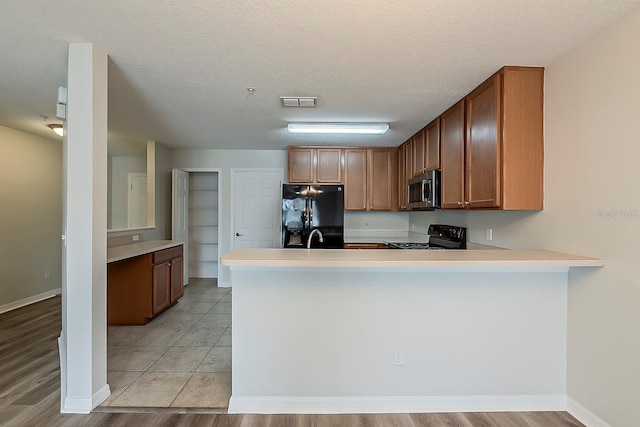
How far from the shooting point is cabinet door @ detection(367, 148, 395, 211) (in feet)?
16.0

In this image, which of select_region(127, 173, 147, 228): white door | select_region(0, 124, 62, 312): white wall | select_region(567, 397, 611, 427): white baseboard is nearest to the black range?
select_region(567, 397, 611, 427): white baseboard

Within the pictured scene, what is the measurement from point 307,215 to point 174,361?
7.50 feet

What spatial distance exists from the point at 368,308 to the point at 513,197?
1.29 m

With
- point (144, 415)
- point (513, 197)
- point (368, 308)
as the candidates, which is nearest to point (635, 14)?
point (513, 197)

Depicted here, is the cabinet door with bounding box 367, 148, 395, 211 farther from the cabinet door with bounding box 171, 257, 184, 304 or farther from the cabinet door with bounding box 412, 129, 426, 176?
the cabinet door with bounding box 171, 257, 184, 304

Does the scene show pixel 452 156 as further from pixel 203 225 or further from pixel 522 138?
pixel 203 225

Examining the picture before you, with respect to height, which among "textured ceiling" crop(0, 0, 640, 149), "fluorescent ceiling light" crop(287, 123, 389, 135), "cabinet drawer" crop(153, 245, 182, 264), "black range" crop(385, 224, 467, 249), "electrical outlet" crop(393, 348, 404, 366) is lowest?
"electrical outlet" crop(393, 348, 404, 366)

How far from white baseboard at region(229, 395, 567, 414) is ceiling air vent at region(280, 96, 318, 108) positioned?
2.33 m

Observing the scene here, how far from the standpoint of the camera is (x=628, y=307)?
171 centimetres

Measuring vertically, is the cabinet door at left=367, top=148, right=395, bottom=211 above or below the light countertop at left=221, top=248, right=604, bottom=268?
above

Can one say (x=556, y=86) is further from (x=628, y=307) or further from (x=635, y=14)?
(x=628, y=307)

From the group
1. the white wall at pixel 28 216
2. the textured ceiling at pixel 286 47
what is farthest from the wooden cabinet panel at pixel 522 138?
the white wall at pixel 28 216

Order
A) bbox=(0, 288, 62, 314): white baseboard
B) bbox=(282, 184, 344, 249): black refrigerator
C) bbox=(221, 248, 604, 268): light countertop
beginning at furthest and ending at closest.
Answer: bbox=(282, 184, 344, 249): black refrigerator → bbox=(0, 288, 62, 314): white baseboard → bbox=(221, 248, 604, 268): light countertop

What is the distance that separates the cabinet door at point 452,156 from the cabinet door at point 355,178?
5.51 ft
